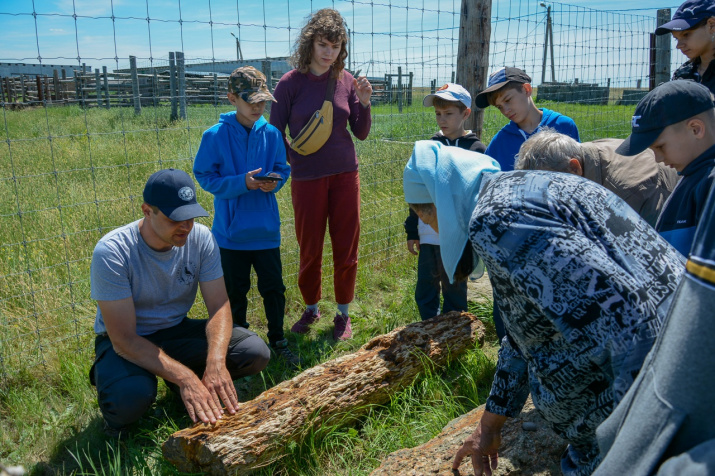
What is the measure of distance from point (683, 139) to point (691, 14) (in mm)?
2156

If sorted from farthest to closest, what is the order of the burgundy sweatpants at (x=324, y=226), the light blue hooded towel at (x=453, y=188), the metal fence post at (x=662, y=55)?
1. the metal fence post at (x=662, y=55)
2. the burgundy sweatpants at (x=324, y=226)
3. the light blue hooded towel at (x=453, y=188)

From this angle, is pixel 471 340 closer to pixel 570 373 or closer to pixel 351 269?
pixel 351 269

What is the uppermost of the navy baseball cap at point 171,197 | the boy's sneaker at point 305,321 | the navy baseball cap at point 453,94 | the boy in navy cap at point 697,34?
the boy in navy cap at point 697,34

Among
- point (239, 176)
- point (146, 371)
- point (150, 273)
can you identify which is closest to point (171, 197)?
point (150, 273)

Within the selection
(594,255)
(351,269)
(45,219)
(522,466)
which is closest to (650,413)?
(594,255)

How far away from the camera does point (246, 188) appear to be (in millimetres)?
3428

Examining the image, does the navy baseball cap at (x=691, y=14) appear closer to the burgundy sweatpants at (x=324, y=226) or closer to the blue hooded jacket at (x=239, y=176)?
the burgundy sweatpants at (x=324, y=226)

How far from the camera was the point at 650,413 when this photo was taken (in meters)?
0.81

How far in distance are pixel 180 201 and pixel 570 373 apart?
2022 millimetres

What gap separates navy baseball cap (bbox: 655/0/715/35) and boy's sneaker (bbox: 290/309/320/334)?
299cm

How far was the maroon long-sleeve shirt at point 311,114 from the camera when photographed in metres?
3.72

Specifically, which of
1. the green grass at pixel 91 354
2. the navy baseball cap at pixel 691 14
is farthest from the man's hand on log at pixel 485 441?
the navy baseball cap at pixel 691 14

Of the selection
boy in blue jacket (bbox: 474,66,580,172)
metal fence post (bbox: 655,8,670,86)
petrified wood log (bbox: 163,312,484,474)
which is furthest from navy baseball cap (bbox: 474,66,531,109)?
metal fence post (bbox: 655,8,670,86)

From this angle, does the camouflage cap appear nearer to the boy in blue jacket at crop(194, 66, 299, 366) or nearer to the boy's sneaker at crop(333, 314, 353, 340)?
the boy in blue jacket at crop(194, 66, 299, 366)
